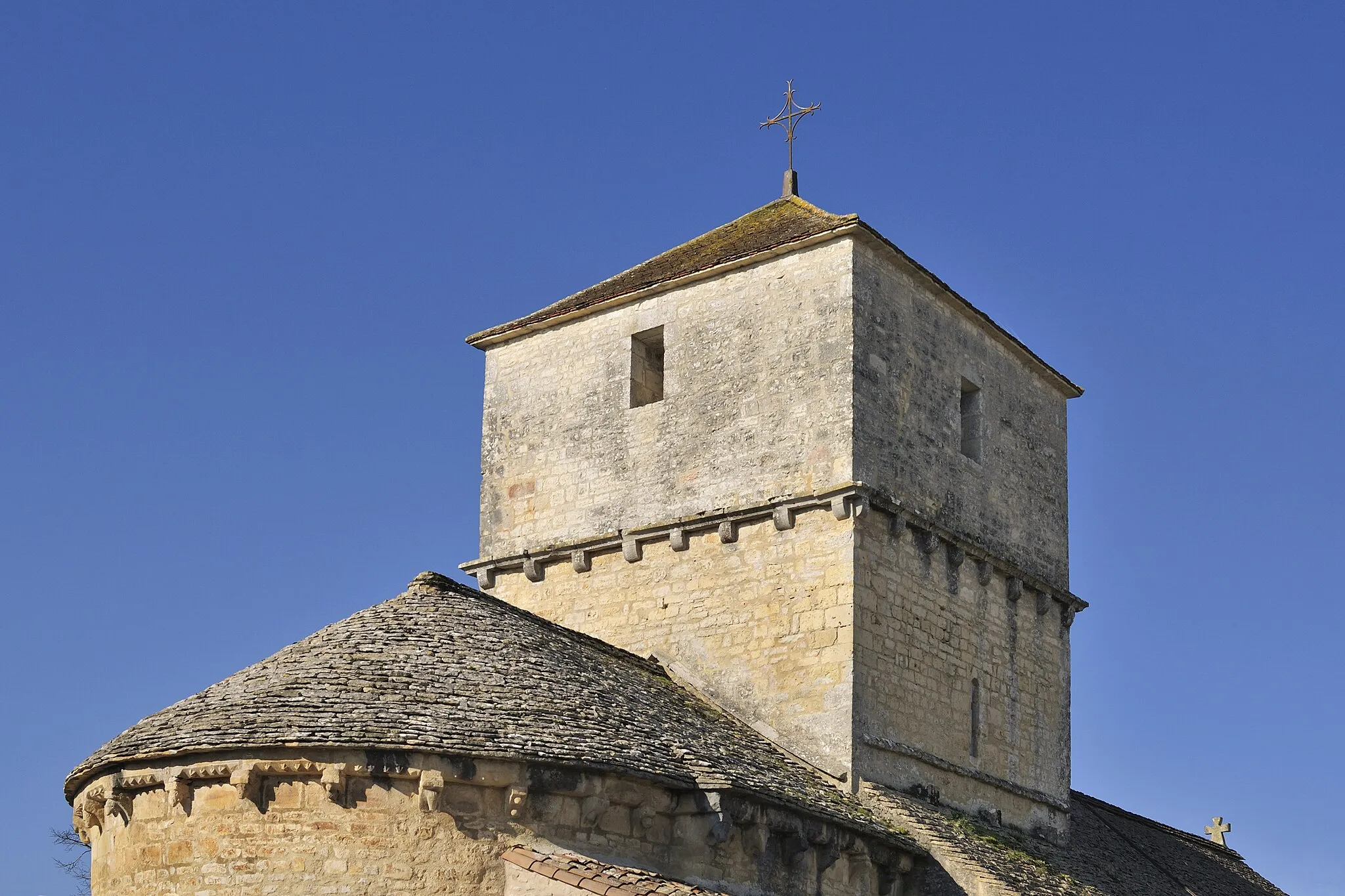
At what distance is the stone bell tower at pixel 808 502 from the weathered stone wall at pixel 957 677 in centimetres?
4

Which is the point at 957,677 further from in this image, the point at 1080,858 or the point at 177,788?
the point at 177,788

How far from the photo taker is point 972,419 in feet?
72.1

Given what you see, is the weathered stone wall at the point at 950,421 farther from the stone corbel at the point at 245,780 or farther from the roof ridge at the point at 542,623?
the stone corbel at the point at 245,780

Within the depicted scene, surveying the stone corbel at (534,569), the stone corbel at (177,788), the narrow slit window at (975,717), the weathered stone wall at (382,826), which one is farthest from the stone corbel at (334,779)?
the narrow slit window at (975,717)

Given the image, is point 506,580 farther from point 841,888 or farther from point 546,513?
point 841,888

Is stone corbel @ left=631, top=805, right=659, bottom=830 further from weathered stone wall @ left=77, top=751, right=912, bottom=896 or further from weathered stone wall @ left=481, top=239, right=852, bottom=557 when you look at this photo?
weathered stone wall @ left=481, top=239, right=852, bottom=557

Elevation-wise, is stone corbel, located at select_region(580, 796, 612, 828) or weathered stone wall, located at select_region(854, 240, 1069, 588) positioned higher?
weathered stone wall, located at select_region(854, 240, 1069, 588)

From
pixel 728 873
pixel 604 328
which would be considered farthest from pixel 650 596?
pixel 728 873

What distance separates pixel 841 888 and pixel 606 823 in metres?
2.86

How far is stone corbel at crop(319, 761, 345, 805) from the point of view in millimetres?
14758

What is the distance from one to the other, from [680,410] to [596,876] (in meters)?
7.23

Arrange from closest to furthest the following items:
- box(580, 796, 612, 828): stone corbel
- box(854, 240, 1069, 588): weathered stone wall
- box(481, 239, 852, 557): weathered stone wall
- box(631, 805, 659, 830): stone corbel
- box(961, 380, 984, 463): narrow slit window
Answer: box(580, 796, 612, 828): stone corbel < box(631, 805, 659, 830): stone corbel < box(481, 239, 852, 557): weathered stone wall < box(854, 240, 1069, 588): weathered stone wall < box(961, 380, 984, 463): narrow slit window

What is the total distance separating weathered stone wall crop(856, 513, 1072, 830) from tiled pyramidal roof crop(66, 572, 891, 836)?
1344mm

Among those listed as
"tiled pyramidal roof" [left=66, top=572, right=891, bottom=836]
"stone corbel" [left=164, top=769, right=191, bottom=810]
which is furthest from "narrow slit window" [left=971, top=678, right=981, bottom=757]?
"stone corbel" [left=164, top=769, right=191, bottom=810]
